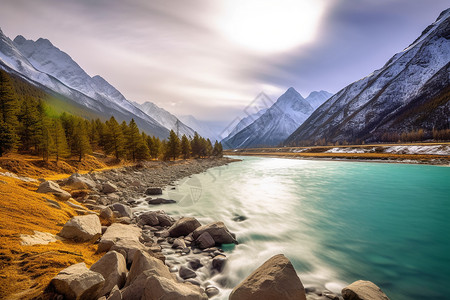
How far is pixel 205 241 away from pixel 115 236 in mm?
4950

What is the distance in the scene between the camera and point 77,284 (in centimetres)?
504

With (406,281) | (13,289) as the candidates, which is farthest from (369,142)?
(13,289)

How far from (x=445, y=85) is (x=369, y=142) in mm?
74278

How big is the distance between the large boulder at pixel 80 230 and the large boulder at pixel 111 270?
358cm

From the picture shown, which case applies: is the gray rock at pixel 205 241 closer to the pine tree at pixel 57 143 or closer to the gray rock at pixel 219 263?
the gray rock at pixel 219 263

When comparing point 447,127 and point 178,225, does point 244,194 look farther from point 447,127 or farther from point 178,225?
point 447,127

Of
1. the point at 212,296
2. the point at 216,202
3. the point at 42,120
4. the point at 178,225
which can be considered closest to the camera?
the point at 212,296

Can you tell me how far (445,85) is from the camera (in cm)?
17000

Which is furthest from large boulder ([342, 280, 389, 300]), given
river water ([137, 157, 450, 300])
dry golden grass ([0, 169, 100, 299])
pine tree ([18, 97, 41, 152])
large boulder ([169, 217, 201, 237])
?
pine tree ([18, 97, 41, 152])

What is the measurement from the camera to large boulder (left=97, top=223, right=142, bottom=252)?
8.94 metres

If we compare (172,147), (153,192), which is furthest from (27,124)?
(172,147)

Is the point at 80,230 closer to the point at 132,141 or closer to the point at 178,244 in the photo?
the point at 178,244

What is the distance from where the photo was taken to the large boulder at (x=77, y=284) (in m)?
4.97

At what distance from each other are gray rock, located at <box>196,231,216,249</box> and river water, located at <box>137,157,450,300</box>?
4.12 feet
